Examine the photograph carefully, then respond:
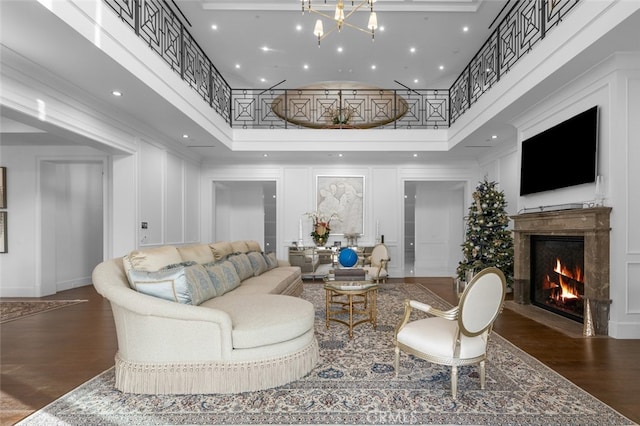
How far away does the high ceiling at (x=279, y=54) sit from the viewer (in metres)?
3.49

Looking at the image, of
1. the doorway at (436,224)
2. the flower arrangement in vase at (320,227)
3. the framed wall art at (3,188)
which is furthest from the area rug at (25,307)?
the doorway at (436,224)

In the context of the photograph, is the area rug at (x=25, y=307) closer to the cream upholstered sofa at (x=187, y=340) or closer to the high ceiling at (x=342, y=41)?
the cream upholstered sofa at (x=187, y=340)

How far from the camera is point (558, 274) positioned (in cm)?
514

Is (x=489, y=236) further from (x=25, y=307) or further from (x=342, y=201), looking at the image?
(x=25, y=307)

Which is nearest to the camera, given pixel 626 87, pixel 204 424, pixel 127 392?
pixel 204 424

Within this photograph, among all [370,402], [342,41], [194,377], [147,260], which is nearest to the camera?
[370,402]

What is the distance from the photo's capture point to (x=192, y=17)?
697cm

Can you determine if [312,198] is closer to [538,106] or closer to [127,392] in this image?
[538,106]

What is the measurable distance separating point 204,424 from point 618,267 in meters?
4.54

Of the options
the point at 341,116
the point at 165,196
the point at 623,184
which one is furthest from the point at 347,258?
the point at 341,116

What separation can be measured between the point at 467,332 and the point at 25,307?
660cm

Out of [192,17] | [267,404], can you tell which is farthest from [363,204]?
[267,404]

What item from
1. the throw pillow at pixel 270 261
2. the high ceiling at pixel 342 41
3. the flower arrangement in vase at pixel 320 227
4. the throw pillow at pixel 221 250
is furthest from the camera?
the flower arrangement in vase at pixel 320 227

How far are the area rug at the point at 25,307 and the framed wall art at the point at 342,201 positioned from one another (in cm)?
558
